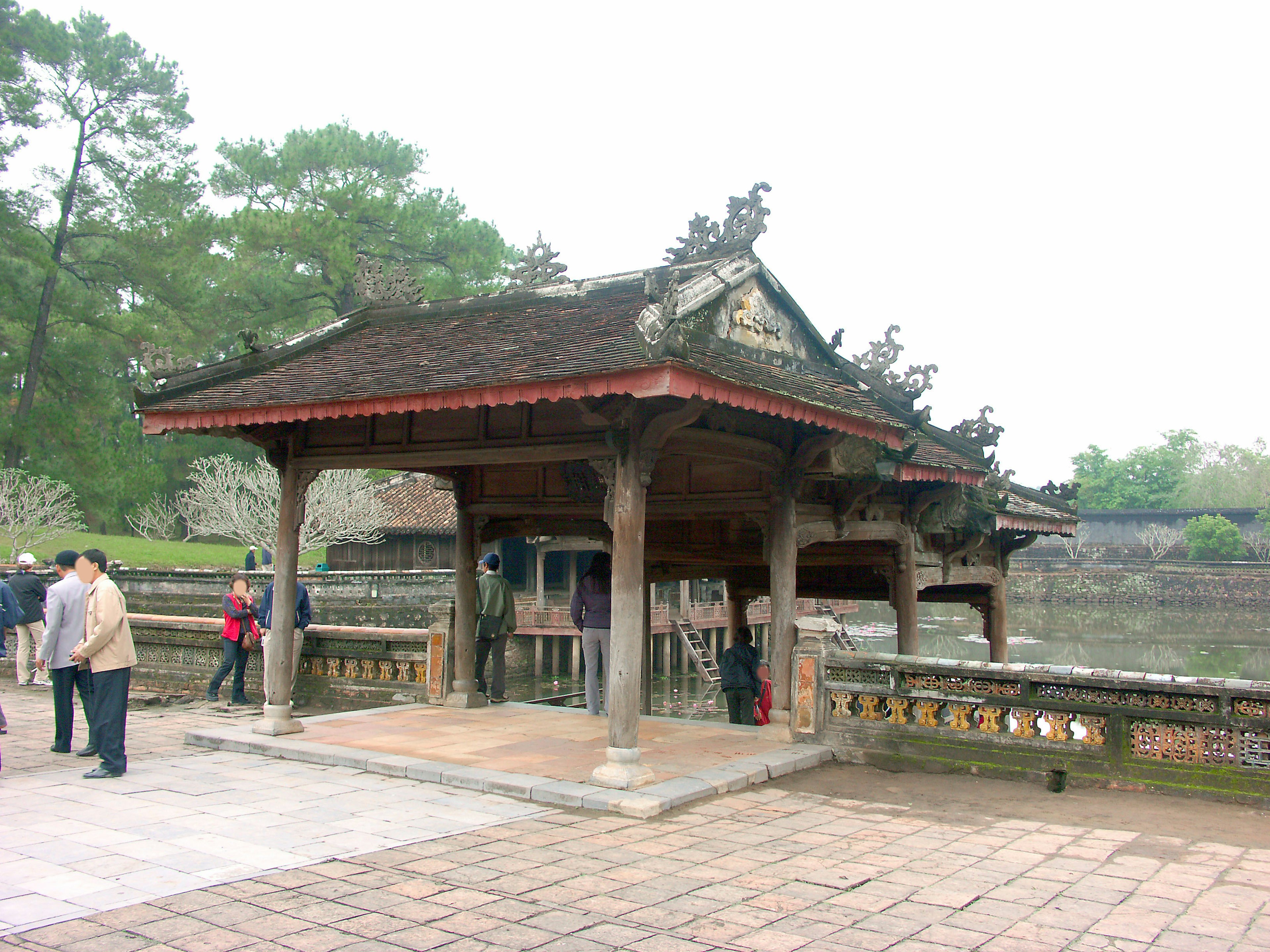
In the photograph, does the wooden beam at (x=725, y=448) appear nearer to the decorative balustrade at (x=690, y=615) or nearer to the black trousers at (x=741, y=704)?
the black trousers at (x=741, y=704)

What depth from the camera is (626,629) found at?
7.28 meters

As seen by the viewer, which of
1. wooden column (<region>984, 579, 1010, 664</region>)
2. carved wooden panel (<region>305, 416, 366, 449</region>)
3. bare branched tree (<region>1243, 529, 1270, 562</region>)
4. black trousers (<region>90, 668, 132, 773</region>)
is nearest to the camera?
black trousers (<region>90, 668, 132, 773</region>)

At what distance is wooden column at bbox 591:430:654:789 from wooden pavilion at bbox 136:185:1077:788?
0.02 metres

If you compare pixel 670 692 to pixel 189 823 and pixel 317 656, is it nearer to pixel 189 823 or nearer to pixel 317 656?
pixel 317 656

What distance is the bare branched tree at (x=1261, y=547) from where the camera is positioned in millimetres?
57750

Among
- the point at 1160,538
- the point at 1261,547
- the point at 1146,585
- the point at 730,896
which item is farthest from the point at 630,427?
the point at 1160,538

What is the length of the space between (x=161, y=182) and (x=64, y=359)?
289 inches

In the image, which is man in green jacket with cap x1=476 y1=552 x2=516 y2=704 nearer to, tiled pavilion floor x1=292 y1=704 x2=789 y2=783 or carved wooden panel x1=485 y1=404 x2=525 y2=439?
tiled pavilion floor x1=292 y1=704 x2=789 y2=783

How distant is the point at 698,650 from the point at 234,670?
2440 centimetres

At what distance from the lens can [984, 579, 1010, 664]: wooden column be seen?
15.4 meters

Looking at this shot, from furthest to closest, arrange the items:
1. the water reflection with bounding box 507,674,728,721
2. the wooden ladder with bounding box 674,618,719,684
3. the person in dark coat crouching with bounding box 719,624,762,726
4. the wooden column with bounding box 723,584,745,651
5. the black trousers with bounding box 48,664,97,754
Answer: the wooden ladder with bounding box 674,618,719,684 → the water reflection with bounding box 507,674,728,721 → the wooden column with bounding box 723,584,745,651 → the person in dark coat crouching with bounding box 719,624,762,726 → the black trousers with bounding box 48,664,97,754

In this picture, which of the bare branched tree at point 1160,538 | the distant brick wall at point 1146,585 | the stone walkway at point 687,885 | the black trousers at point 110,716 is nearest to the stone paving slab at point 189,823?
the stone walkway at point 687,885

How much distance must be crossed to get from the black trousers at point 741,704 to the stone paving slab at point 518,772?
1409 mm

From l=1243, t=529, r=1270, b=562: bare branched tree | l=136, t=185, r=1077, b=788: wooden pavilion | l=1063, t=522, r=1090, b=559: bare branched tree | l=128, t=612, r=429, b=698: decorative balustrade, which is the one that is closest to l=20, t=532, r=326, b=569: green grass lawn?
l=128, t=612, r=429, b=698: decorative balustrade
